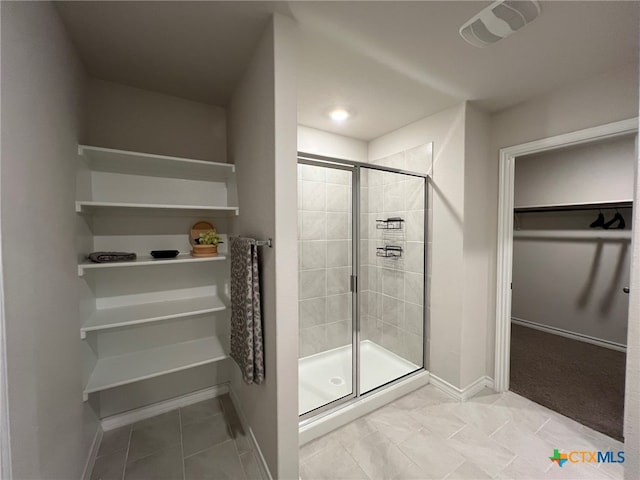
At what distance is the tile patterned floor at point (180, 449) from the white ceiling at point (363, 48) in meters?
2.50

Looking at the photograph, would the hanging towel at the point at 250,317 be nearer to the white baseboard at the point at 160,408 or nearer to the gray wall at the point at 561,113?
the white baseboard at the point at 160,408

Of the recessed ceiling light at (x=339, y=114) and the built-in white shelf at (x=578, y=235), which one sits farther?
the built-in white shelf at (x=578, y=235)

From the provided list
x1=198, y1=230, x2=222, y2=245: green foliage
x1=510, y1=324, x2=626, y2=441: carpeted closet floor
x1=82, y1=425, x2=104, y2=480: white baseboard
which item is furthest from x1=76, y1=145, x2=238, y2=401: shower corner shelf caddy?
x1=510, y1=324, x2=626, y2=441: carpeted closet floor

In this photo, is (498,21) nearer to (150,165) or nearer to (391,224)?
(391,224)

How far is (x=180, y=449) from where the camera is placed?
1729 mm

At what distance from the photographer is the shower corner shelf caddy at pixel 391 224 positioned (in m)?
2.66

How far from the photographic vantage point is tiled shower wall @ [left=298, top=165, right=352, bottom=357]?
2564 millimetres

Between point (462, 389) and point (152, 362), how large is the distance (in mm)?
2432

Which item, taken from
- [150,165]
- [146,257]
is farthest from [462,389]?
[150,165]

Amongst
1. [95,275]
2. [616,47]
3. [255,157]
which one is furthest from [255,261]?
[616,47]

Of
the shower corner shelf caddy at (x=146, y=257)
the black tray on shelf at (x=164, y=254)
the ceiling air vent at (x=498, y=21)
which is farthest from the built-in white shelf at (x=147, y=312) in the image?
the ceiling air vent at (x=498, y=21)

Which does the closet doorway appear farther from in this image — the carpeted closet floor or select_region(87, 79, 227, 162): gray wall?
select_region(87, 79, 227, 162): gray wall

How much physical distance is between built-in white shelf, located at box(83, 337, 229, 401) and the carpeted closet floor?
2.65 meters

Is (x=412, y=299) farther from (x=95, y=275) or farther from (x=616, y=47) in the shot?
(x=95, y=275)
